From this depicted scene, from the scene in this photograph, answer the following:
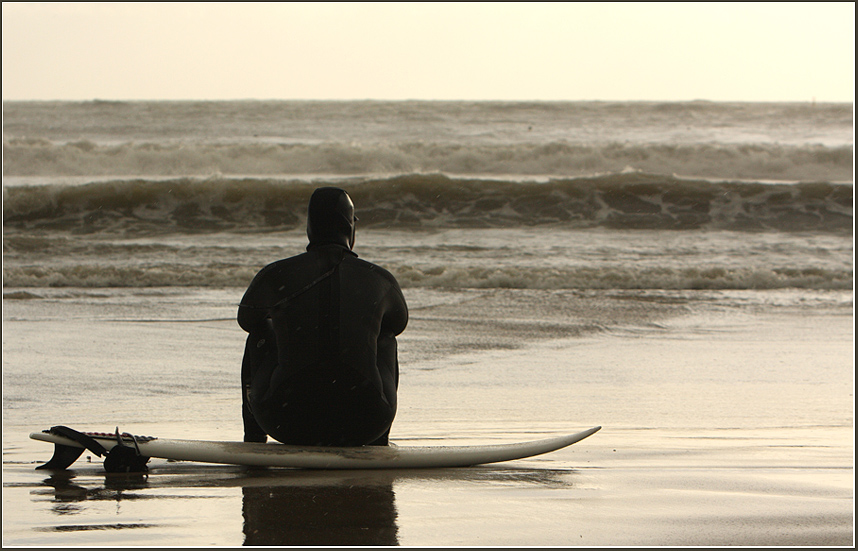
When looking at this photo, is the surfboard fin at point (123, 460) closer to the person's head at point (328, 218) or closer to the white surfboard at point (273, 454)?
the white surfboard at point (273, 454)

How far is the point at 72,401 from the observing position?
17.7ft

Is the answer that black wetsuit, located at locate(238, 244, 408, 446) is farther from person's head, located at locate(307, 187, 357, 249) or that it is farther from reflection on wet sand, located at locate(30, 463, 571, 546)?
reflection on wet sand, located at locate(30, 463, 571, 546)

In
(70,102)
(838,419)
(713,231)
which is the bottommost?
(838,419)

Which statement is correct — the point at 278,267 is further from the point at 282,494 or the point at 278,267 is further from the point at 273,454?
the point at 282,494

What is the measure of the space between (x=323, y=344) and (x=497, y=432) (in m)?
1.53

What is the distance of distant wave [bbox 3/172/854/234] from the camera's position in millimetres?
18703

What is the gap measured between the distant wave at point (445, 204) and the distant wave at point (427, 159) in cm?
403

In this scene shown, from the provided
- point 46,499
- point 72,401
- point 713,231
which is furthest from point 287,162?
point 46,499

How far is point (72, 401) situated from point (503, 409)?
2388mm

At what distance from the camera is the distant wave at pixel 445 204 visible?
18703 millimetres

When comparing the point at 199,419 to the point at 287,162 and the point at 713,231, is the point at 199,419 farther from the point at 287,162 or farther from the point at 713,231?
the point at 287,162

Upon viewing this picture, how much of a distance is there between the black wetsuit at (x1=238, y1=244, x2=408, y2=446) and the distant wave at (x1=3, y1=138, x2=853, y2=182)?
21.6 meters

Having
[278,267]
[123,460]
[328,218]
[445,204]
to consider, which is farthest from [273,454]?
[445,204]

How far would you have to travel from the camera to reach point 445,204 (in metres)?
20.1
